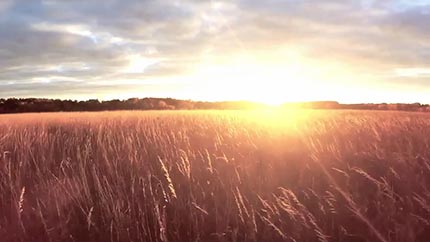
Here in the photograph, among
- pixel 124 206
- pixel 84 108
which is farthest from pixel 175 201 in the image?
pixel 84 108

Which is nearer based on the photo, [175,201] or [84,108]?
[175,201]

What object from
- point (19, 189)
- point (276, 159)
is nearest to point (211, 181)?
point (276, 159)

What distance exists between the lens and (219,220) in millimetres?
4207

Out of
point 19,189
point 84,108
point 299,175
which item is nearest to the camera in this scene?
point 19,189

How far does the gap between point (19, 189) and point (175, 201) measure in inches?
74.5

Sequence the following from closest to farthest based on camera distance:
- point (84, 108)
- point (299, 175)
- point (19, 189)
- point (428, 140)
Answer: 1. point (19, 189)
2. point (299, 175)
3. point (428, 140)
4. point (84, 108)

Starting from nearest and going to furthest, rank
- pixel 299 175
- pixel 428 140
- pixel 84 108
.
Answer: pixel 299 175, pixel 428 140, pixel 84 108

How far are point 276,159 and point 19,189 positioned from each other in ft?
11.7

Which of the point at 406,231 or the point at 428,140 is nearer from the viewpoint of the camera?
the point at 406,231

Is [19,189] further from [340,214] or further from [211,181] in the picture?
[340,214]

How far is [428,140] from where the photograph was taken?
8.19 metres

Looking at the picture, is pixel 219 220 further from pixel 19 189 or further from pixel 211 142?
pixel 211 142

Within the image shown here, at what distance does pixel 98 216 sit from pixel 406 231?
2979 millimetres

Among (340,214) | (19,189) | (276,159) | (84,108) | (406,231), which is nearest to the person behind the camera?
(406,231)
